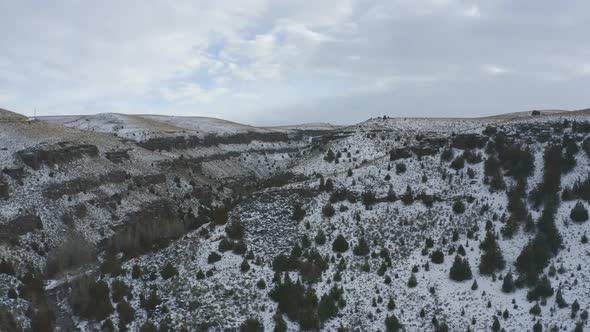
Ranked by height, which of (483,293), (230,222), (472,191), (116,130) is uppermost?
(116,130)

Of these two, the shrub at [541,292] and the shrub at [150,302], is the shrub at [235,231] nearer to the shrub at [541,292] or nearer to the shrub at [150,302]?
the shrub at [150,302]

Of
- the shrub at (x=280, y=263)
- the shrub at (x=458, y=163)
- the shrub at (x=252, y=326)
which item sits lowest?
the shrub at (x=252, y=326)

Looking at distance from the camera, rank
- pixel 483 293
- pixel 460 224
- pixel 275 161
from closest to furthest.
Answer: pixel 483 293 < pixel 460 224 < pixel 275 161

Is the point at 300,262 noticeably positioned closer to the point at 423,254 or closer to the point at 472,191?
the point at 423,254

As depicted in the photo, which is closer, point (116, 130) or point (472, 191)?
point (472, 191)

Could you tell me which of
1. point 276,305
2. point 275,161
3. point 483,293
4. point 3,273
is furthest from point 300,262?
point 275,161

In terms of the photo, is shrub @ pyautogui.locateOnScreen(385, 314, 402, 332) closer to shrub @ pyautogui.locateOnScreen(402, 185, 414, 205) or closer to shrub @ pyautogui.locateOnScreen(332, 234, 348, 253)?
shrub @ pyautogui.locateOnScreen(332, 234, 348, 253)

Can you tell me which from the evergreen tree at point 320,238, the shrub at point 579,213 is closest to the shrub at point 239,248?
the evergreen tree at point 320,238

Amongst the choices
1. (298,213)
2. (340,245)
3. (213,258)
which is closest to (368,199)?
(298,213)
